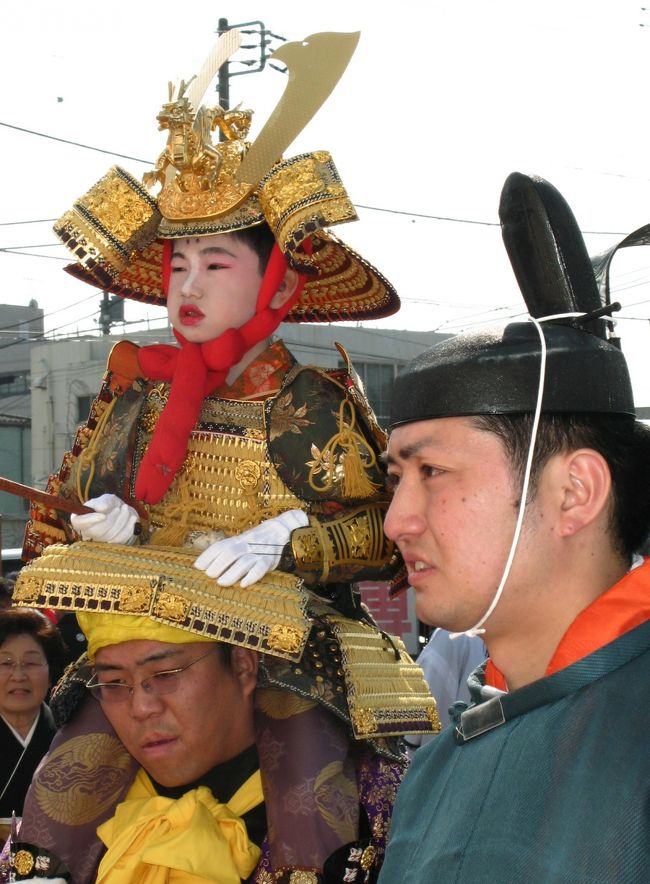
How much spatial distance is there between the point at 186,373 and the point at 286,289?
0.44m

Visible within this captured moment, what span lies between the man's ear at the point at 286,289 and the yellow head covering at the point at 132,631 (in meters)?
1.06

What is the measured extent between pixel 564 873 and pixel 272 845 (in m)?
1.61

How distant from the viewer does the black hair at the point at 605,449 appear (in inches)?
65.5

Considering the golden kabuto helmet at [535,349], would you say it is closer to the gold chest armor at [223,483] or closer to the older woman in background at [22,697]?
the gold chest armor at [223,483]

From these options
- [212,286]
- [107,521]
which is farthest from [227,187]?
[107,521]

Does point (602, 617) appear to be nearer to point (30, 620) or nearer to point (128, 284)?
point (128, 284)

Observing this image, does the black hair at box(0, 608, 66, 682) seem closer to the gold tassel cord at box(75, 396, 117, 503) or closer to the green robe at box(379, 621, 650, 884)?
the gold tassel cord at box(75, 396, 117, 503)

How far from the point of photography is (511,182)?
1916 mm

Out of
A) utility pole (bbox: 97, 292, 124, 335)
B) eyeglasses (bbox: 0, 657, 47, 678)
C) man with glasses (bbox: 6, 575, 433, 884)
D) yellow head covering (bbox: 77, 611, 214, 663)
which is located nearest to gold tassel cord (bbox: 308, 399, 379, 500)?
man with glasses (bbox: 6, 575, 433, 884)

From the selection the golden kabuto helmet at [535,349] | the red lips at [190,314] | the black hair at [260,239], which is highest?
the black hair at [260,239]

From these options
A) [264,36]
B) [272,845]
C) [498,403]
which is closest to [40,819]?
[272,845]

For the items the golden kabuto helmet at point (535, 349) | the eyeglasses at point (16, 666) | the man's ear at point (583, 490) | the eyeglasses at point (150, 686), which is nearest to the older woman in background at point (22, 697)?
the eyeglasses at point (16, 666)

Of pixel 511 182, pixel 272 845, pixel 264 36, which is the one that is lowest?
pixel 272 845

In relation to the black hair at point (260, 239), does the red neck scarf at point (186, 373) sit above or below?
below
